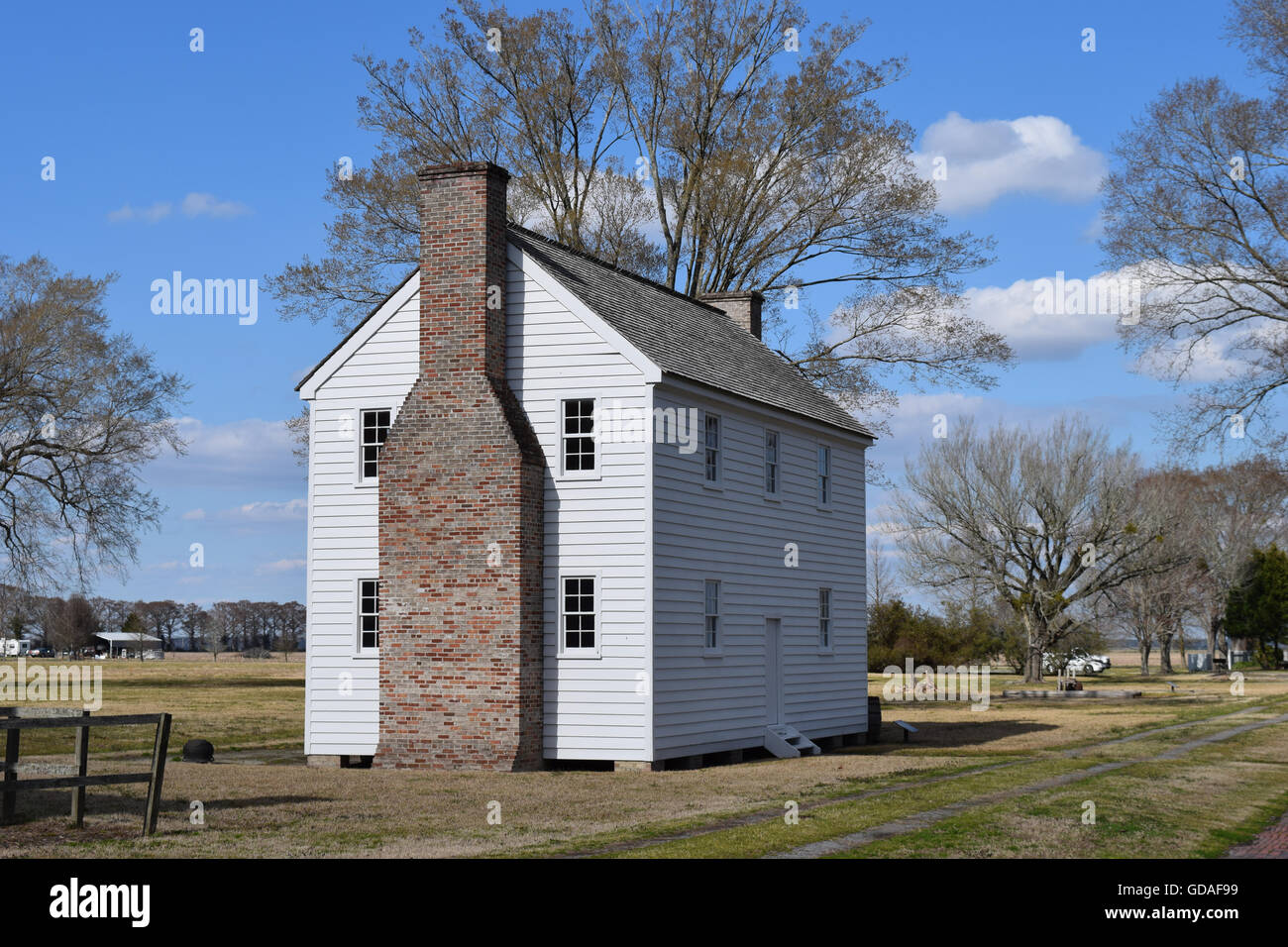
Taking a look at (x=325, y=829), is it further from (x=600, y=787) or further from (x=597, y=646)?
(x=597, y=646)

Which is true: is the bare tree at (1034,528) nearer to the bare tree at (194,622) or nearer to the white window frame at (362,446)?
the white window frame at (362,446)

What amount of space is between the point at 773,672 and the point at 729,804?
10.3 m

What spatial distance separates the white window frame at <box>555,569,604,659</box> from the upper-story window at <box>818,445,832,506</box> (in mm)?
8524

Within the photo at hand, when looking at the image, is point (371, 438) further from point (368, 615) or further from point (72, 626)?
point (72, 626)

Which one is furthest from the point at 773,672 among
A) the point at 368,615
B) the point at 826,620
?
the point at 368,615

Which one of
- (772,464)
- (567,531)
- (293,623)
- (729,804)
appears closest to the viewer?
(729,804)

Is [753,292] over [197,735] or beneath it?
over

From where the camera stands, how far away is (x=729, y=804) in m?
17.3

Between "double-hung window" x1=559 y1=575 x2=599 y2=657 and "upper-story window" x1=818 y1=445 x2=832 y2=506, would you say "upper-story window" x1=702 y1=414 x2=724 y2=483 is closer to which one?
"double-hung window" x1=559 y1=575 x2=599 y2=657

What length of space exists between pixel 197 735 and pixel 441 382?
13.3 meters

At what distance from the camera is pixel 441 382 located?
23.5 meters

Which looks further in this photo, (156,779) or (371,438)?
(371,438)

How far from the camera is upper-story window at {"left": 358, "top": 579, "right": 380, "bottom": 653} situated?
24.3 meters
